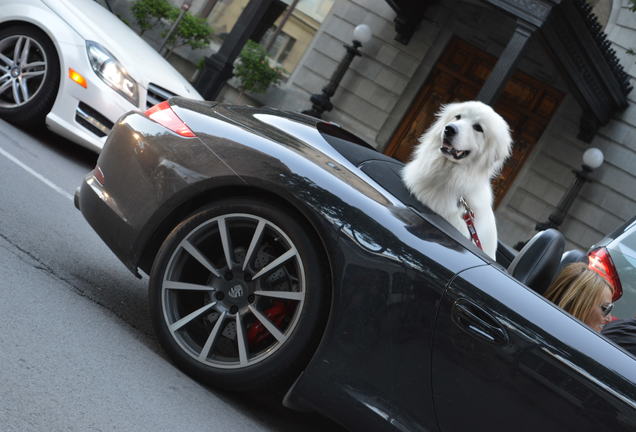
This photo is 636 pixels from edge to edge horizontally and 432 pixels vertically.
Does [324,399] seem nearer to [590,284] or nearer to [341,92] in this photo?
[590,284]

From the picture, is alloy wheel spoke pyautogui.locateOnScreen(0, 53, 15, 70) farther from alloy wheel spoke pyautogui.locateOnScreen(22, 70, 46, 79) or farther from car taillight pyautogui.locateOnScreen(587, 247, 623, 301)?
car taillight pyautogui.locateOnScreen(587, 247, 623, 301)

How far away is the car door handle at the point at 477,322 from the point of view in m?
2.71

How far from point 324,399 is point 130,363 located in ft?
2.54

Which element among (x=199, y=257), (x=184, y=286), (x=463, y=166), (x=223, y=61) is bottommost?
(x=184, y=286)

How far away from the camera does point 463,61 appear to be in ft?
52.1

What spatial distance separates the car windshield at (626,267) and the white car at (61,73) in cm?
392

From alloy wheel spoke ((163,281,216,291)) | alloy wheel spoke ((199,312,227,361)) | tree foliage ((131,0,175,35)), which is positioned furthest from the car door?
tree foliage ((131,0,175,35))

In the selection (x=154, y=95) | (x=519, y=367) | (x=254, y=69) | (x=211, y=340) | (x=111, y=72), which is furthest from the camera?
(x=254, y=69)

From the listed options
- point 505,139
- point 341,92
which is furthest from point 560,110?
point 505,139

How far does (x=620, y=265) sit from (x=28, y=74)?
15.6 feet

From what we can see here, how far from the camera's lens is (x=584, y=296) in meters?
3.34

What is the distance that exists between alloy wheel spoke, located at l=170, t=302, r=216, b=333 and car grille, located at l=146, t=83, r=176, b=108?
12.8ft

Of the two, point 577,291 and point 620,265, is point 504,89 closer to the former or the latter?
point 620,265

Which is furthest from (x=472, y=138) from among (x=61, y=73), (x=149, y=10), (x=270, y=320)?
(x=149, y=10)
